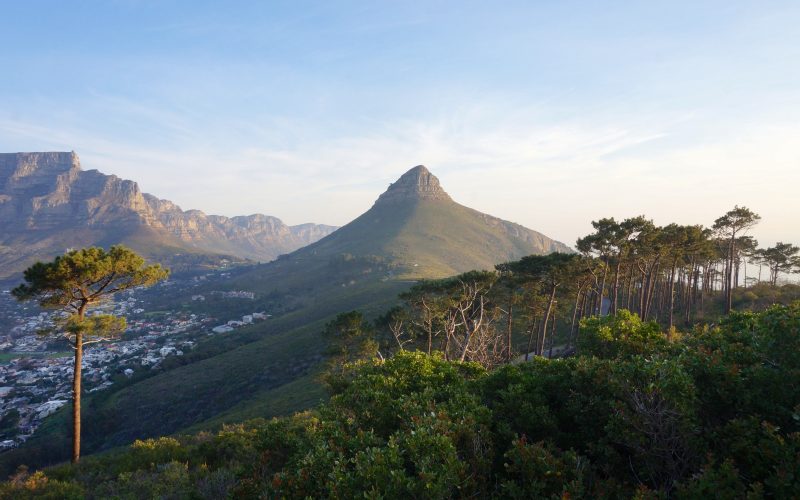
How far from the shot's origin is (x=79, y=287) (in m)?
20.7

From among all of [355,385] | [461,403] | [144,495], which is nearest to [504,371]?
[461,403]

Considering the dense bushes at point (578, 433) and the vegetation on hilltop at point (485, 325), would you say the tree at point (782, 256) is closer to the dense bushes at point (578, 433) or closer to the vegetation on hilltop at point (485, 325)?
the vegetation on hilltop at point (485, 325)

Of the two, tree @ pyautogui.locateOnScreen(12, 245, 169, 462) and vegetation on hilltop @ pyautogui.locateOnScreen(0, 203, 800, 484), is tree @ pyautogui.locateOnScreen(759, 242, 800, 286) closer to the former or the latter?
vegetation on hilltop @ pyautogui.locateOnScreen(0, 203, 800, 484)

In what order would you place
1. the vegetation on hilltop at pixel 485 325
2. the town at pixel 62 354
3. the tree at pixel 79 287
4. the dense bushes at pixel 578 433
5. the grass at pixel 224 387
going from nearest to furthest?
1. the dense bushes at pixel 578 433
2. the tree at pixel 79 287
3. the vegetation on hilltop at pixel 485 325
4. the grass at pixel 224 387
5. the town at pixel 62 354

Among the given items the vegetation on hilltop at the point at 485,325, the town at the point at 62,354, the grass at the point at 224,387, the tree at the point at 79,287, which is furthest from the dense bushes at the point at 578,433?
the grass at the point at 224,387

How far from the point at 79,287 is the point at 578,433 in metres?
25.3

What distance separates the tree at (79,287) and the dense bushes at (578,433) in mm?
14147

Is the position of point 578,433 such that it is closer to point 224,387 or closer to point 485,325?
point 485,325

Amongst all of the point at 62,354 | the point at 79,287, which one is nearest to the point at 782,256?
the point at 79,287

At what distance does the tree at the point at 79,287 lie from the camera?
772 inches

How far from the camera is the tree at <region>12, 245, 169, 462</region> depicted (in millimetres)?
19609

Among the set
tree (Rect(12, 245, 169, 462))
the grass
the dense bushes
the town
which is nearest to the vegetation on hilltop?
the grass

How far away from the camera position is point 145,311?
143m

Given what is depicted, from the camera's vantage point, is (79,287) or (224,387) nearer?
(79,287)
